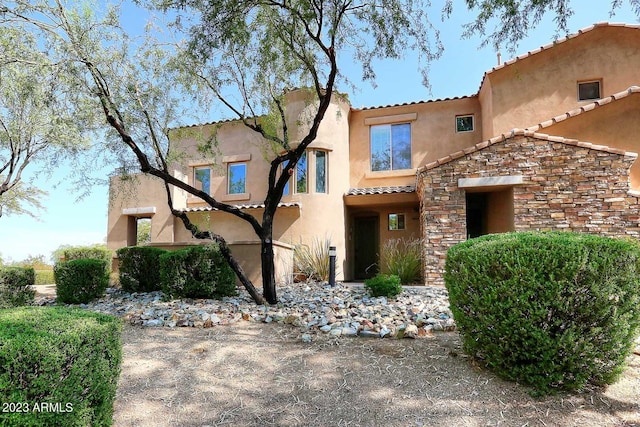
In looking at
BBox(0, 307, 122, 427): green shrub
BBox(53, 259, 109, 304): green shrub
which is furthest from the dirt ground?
BBox(53, 259, 109, 304): green shrub

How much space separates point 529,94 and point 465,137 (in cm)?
215

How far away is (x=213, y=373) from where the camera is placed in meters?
4.00

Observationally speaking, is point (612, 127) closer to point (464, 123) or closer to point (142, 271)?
point (464, 123)

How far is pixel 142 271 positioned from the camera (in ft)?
29.6

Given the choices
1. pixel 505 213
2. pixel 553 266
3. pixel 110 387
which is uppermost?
pixel 505 213

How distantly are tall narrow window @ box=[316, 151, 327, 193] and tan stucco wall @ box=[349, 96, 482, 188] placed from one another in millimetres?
1378

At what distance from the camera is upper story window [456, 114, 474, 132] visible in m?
12.2

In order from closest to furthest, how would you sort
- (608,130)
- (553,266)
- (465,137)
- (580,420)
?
(580,420) < (553,266) < (608,130) < (465,137)

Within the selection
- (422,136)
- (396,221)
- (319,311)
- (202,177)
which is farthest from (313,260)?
(202,177)

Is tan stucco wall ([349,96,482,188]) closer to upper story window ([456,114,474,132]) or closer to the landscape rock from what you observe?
upper story window ([456,114,474,132])

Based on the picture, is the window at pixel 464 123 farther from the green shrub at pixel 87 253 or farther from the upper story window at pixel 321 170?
the green shrub at pixel 87 253

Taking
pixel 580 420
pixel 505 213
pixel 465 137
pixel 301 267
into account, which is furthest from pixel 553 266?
pixel 465 137

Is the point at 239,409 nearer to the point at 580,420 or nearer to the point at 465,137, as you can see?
the point at 580,420

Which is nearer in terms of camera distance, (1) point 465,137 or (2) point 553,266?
(2) point 553,266
